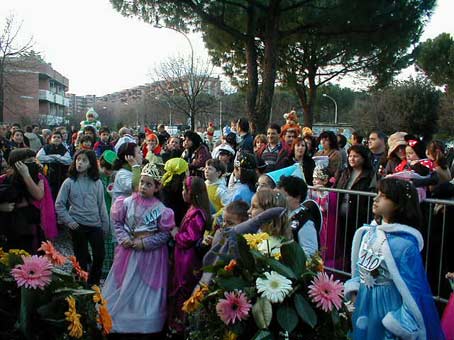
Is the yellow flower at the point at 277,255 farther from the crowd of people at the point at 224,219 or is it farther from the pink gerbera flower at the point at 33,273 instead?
the pink gerbera flower at the point at 33,273

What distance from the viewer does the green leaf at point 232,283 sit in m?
2.35

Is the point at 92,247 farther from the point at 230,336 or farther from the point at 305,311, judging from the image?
the point at 305,311

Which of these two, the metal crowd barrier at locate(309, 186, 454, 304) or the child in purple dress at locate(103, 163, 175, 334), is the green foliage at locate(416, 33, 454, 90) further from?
the child in purple dress at locate(103, 163, 175, 334)

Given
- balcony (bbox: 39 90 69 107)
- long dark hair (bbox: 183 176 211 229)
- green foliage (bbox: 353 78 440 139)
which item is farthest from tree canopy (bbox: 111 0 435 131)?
balcony (bbox: 39 90 69 107)

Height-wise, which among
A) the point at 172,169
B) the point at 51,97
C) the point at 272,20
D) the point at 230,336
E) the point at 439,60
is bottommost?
the point at 230,336

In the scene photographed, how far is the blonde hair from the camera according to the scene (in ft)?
10.7

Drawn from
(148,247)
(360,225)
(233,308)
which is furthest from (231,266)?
(360,225)

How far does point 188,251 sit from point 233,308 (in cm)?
227

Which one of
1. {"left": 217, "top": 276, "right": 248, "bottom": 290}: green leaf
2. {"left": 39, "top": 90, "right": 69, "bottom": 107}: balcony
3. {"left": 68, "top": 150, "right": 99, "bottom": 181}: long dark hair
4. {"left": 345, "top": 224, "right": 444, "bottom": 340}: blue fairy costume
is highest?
{"left": 39, "top": 90, "right": 69, "bottom": 107}: balcony

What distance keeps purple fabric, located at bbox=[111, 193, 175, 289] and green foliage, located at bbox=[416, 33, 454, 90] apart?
33972 mm

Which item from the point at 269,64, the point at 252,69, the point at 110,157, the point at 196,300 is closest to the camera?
the point at 196,300

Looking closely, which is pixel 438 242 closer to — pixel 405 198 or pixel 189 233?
pixel 405 198

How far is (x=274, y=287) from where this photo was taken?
2.26 m

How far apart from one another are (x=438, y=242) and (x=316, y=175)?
5.34ft
